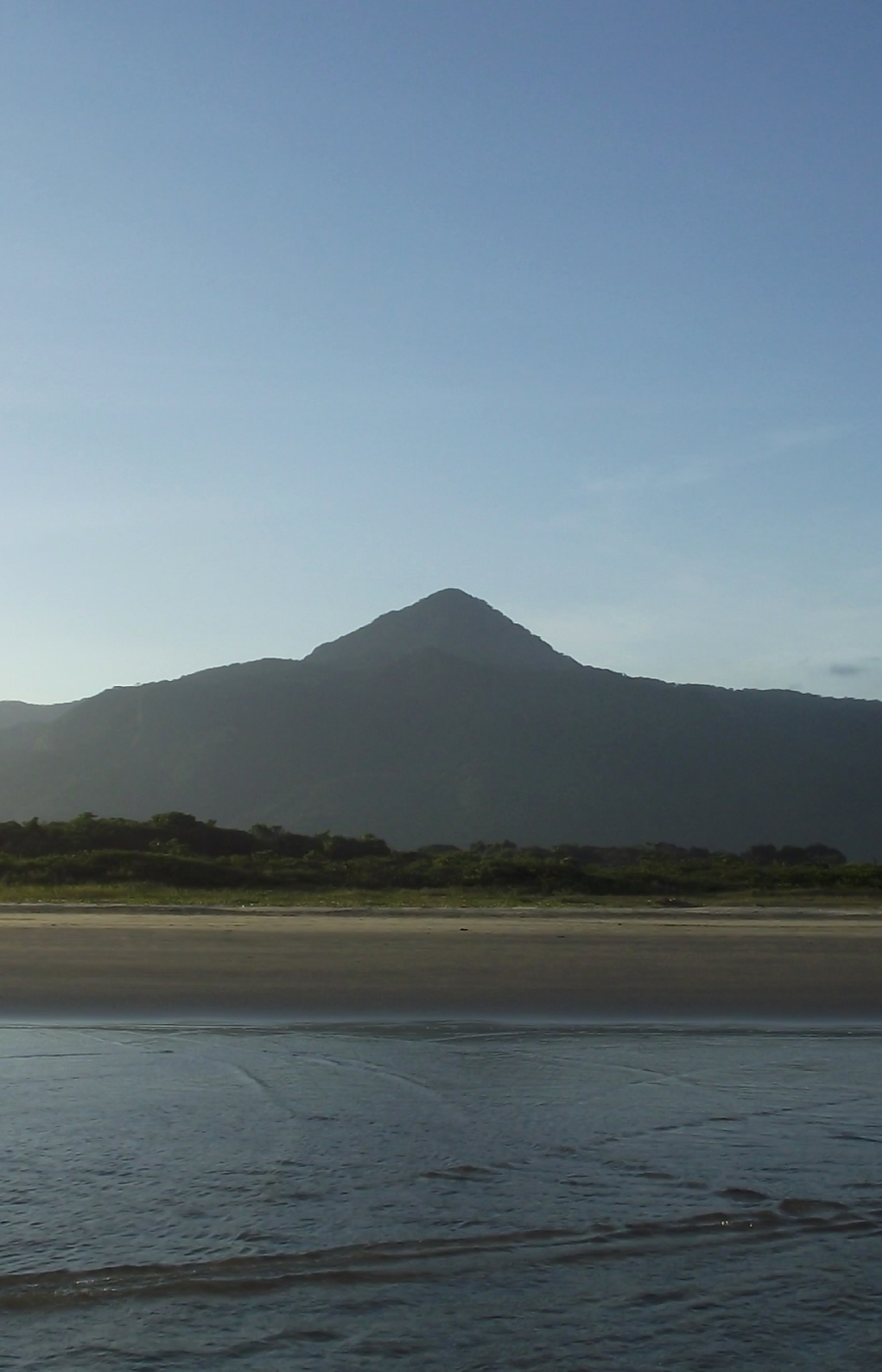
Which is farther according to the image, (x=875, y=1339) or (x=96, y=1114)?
(x=96, y=1114)

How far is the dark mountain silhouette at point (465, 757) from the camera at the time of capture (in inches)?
3519

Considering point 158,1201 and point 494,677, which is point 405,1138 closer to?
point 158,1201

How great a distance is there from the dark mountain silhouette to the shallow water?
7505cm

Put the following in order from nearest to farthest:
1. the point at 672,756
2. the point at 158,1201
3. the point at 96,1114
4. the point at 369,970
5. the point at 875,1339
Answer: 1. the point at 875,1339
2. the point at 158,1201
3. the point at 96,1114
4. the point at 369,970
5. the point at 672,756

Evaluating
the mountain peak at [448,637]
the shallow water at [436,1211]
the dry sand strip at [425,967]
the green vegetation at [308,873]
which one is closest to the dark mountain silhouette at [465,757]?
the mountain peak at [448,637]

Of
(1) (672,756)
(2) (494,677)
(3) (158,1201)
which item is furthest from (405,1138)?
(2) (494,677)

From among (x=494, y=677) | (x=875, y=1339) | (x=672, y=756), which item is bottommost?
(x=875, y=1339)

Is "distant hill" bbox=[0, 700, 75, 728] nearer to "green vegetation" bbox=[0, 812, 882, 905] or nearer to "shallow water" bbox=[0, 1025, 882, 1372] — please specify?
"green vegetation" bbox=[0, 812, 882, 905]

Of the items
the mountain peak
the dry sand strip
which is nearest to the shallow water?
the dry sand strip

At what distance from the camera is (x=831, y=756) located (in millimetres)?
97562

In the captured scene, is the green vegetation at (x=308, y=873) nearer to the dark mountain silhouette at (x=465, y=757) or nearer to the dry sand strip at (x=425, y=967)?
the dry sand strip at (x=425, y=967)

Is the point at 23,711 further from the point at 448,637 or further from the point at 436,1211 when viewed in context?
the point at 436,1211

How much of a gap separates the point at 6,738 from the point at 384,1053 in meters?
105

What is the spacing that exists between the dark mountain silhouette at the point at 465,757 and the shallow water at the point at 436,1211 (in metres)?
75.1
